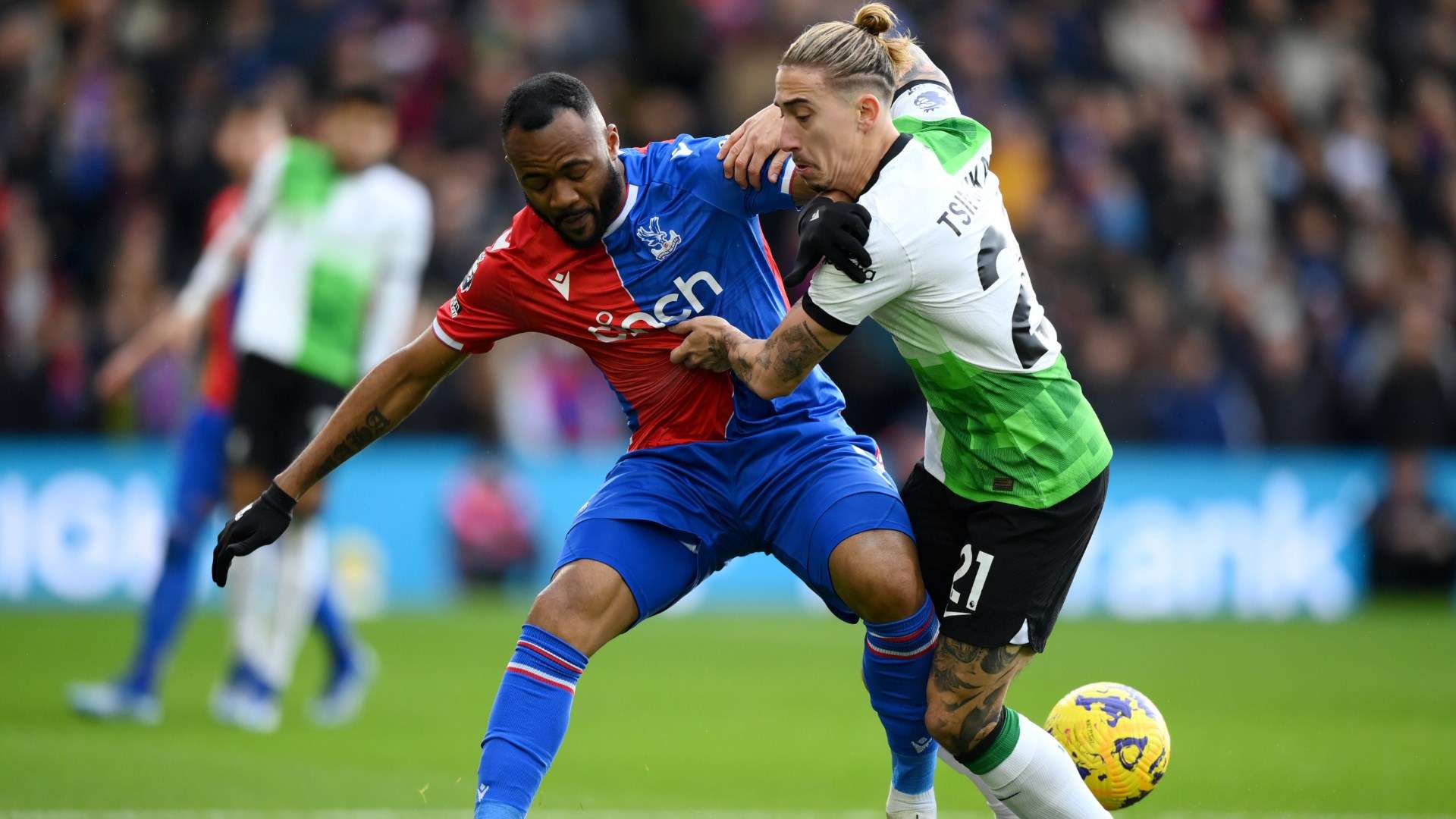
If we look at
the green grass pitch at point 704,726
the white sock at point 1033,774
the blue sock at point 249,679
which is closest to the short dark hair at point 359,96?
the blue sock at point 249,679

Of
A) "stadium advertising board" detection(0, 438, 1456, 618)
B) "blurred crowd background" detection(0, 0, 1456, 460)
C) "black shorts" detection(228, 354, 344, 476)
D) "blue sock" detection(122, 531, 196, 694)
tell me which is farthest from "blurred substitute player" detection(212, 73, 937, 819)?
"blurred crowd background" detection(0, 0, 1456, 460)

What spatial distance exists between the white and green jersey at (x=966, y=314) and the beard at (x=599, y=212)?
0.77m

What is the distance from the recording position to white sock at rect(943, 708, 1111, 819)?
208 inches

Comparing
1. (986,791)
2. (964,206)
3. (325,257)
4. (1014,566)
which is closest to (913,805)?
(986,791)

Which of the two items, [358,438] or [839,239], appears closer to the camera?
[839,239]

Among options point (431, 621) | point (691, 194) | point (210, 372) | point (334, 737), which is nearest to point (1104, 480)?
point (691, 194)

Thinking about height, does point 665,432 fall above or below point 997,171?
below

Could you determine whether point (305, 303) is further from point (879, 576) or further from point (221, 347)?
point (879, 576)

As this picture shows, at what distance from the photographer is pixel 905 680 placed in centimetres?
543

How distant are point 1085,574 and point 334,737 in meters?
8.25

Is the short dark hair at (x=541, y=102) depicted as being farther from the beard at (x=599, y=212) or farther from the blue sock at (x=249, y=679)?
the blue sock at (x=249, y=679)

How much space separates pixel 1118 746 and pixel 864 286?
5.77 ft

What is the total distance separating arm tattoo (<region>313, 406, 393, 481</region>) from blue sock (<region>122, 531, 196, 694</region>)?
3.91 metres

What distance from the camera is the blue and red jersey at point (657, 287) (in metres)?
5.52
